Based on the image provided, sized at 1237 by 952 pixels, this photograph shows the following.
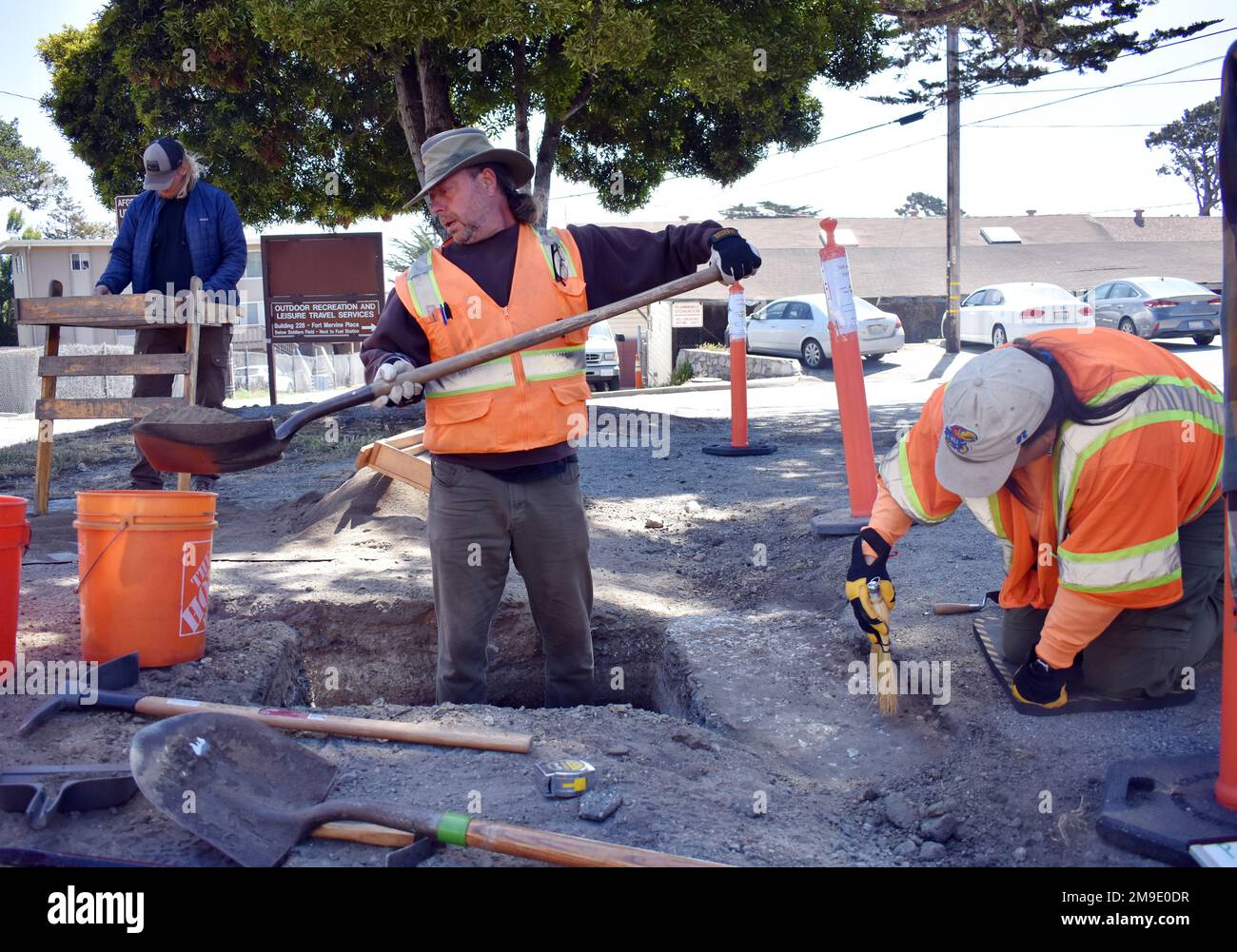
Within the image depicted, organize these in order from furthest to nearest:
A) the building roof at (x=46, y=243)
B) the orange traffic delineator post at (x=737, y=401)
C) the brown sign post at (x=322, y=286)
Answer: the building roof at (x=46, y=243), the brown sign post at (x=322, y=286), the orange traffic delineator post at (x=737, y=401)

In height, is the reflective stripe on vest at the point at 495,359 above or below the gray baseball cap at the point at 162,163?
below

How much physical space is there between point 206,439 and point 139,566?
537 millimetres

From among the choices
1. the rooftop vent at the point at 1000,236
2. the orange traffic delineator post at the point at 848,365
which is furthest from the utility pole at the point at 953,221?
the orange traffic delineator post at the point at 848,365

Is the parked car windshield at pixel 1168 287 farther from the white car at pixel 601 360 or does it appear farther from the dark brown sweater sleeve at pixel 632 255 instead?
the dark brown sweater sleeve at pixel 632 255

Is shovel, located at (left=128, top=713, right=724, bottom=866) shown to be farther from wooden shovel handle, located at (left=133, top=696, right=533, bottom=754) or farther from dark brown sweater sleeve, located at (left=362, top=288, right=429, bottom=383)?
dark brown sweater sleeve, located at (left=362, top=288, right=429, bottom=383)

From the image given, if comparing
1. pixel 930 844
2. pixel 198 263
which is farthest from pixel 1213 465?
pixel 198 263

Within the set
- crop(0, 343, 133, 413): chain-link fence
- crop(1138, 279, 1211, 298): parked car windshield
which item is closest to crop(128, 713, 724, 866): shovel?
crop(0, 343, 133, 413): chain-link fence

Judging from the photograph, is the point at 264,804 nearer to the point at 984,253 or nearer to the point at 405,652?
the point at 405,652

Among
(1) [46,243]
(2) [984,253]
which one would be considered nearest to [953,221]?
(2) [984,253]

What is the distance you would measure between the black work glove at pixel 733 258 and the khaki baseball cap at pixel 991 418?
778 mm

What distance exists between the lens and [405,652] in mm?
5254

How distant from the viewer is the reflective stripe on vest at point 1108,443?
317cm
